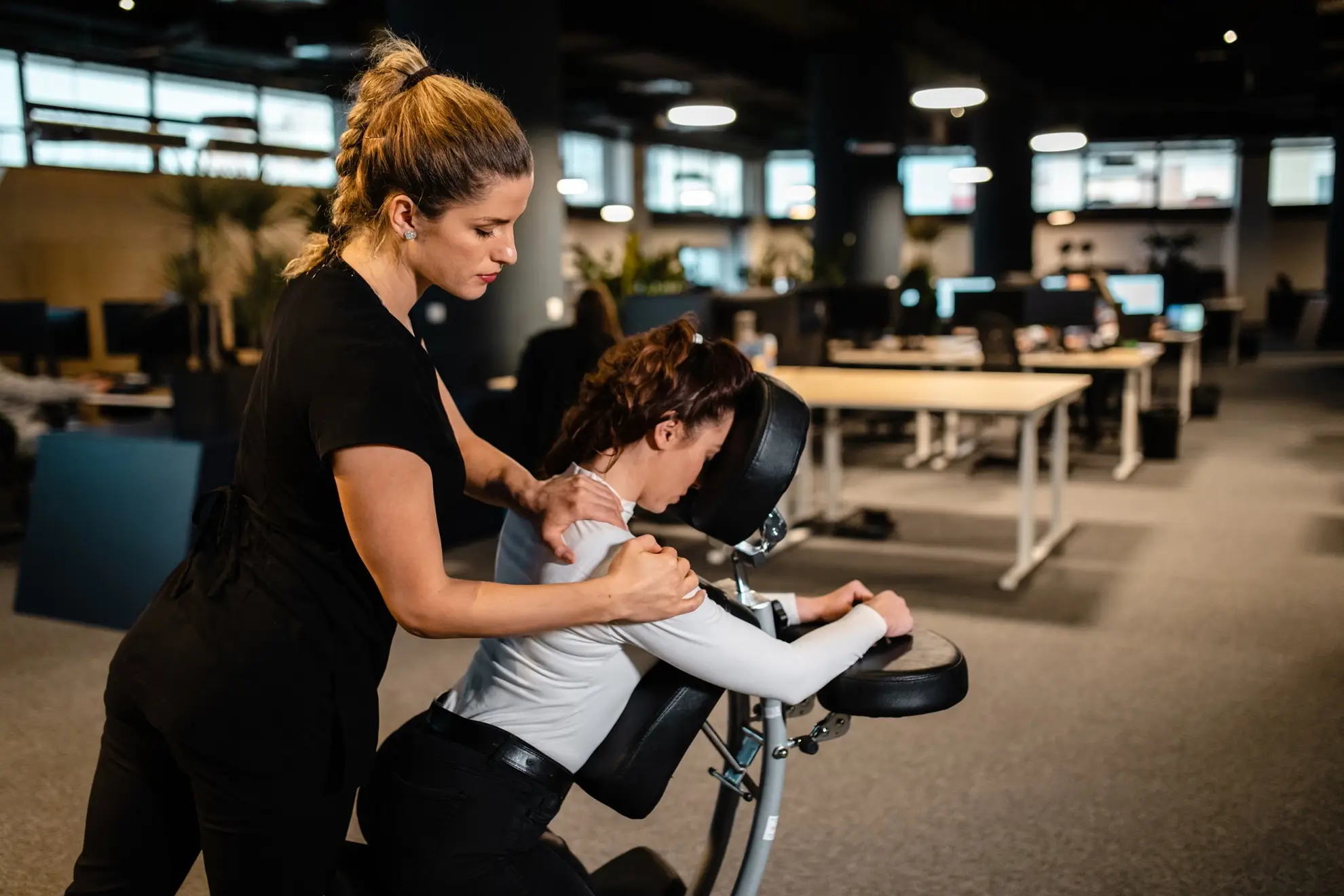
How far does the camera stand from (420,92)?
4.03 feet

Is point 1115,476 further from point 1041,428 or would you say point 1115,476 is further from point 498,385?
point 498,385

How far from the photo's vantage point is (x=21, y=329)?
268 inches

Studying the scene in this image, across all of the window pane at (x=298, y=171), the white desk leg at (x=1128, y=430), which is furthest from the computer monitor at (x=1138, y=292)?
the window pane at (x=298, y=171)

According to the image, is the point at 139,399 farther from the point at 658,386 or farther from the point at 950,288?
the point at 950,288

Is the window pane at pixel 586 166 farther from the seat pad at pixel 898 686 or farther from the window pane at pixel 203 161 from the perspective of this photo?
the seat pad at pixel 898 686

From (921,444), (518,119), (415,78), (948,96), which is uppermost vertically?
(948,96)

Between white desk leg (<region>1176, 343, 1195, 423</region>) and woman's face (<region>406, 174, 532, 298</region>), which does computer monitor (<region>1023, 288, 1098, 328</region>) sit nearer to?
white desk leg (<region>1176, 343, 1195, 423</region>)

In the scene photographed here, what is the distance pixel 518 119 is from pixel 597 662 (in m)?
5.52

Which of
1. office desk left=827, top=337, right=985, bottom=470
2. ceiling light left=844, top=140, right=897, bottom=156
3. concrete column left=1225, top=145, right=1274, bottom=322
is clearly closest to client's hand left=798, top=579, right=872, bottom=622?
office desk left=827, top=337, right=985, bottom=470

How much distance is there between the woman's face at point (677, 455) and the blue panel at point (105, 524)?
3222 mm

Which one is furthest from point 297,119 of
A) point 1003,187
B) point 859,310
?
point 1003,187

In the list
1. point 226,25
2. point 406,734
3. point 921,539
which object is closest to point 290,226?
point 226,25

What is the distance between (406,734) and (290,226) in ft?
34.9

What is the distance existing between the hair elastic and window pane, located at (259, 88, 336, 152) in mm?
12500
